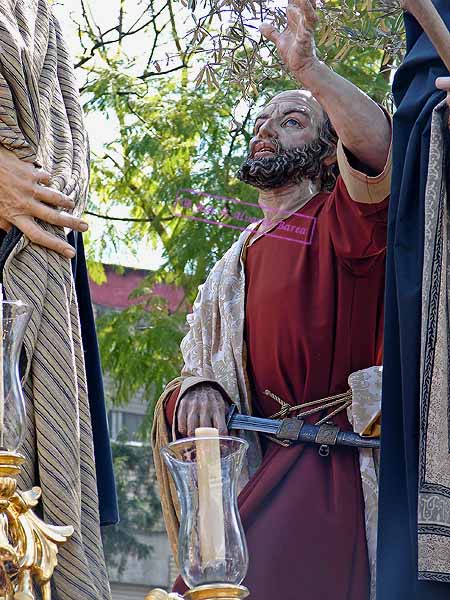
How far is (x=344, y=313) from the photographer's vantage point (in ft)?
14.9

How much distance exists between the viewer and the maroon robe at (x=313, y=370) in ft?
14.1

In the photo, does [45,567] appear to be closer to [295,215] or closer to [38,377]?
[38,377]

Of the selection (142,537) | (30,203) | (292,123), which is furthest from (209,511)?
(142,537)

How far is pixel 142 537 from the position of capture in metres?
12.2

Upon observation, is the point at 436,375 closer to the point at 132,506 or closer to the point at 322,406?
the point at 322,406

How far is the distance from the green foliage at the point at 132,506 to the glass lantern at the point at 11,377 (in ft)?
28.1

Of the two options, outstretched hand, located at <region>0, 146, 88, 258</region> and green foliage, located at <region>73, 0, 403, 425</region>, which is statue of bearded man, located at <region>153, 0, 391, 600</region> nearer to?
outstretched hand, located at <region>0, 146, 88, 258</region>

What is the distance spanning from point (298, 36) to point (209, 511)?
1.72m

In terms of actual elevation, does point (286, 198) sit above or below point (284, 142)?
below

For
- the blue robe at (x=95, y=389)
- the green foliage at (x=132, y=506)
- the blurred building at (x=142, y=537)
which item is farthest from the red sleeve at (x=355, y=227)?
the green foliage at (x=132, y=506)

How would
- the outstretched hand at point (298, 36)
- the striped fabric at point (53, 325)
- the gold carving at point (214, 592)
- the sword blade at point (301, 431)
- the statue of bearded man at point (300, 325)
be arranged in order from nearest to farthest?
1. the gold carving at point (214, 592)
2. the striped fabric at point (53, 325)
3. the outstretched hand at point (298, 36)
4. the statue of bearded man at point (300, 325)
5. the sword blade at point (301, 431)

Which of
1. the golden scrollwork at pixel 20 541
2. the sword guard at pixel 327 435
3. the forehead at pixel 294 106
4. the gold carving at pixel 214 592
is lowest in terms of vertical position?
the gold carving at pixel 214 592

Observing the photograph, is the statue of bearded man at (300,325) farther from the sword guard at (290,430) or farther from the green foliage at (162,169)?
the green foliage at (162,169)

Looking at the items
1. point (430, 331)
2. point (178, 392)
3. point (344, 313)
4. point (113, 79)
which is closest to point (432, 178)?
point (430, 331)
